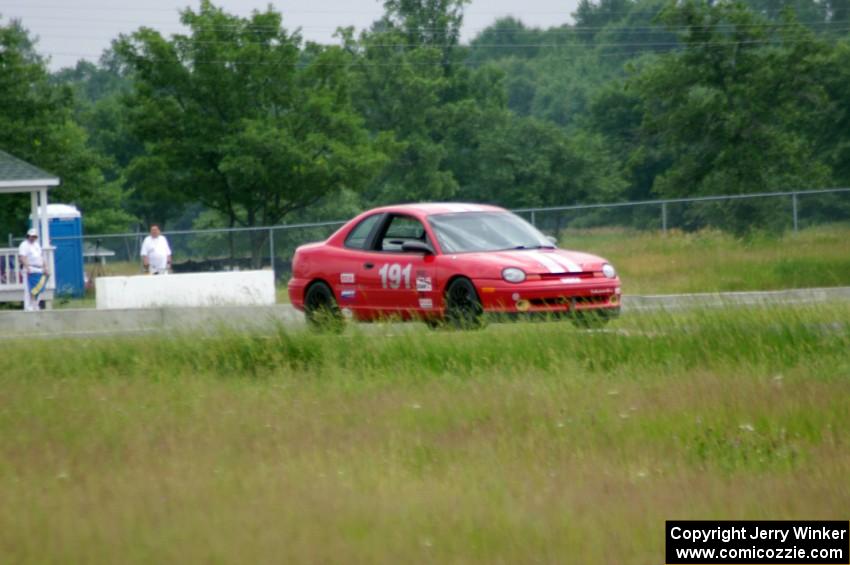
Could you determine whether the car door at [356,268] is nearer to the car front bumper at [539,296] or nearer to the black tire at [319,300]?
the black tire at [319,300]

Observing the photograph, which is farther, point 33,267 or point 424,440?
point 33,267

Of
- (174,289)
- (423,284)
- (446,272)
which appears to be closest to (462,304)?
(446,272)

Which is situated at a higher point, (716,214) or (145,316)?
(716,214)

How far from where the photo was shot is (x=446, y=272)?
13797 mm

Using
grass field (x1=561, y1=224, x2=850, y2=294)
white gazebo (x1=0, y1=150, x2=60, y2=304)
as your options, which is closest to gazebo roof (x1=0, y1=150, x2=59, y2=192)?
white gazebo (x1=0, y1=150, x2=60, y2=304)

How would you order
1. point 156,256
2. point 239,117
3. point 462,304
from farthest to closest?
1. point 239,117
2. point 156,256
3. point 462,304

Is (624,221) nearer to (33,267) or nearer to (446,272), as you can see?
(33,267)

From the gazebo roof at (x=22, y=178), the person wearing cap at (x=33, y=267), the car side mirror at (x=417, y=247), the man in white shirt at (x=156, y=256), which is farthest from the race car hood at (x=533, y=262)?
the gazebo roof at (x=22, y=178)

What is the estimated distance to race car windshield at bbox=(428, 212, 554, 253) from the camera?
14.3 m

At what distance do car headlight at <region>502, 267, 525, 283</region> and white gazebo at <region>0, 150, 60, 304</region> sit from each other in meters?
16.5

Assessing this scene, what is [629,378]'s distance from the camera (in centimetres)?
914

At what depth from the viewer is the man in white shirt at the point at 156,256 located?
24859 mm

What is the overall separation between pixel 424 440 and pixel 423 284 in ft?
22.3

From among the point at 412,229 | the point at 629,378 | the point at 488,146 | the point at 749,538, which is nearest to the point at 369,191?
the point at 488,146
